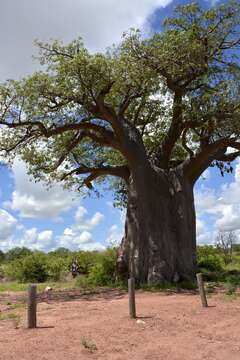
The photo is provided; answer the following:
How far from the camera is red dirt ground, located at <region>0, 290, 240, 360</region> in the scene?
760 centimetres

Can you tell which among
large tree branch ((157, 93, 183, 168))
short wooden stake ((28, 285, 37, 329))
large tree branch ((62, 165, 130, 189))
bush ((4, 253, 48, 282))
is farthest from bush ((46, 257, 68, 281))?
short wooden stake ((28, 285, 37, 329))

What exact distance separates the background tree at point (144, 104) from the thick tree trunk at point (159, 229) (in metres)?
0.04

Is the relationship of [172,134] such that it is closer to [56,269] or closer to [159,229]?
[159,229]

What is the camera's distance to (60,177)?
69.8 feet

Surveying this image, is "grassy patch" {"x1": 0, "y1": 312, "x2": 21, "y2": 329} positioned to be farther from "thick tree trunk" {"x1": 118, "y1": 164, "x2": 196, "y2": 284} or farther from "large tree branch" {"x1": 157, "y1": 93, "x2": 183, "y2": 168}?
"large tree branch" {"x1": 157, "y1": 93, "x2": 183, "y2": 168}

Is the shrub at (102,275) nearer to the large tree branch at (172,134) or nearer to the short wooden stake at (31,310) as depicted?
the large tree branch at (172,134)

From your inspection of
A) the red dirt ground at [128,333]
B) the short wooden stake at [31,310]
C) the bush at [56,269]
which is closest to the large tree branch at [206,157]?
the red dirt ground at [128,333]

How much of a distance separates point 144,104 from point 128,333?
12.6 meters

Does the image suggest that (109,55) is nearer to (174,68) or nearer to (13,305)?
(174,68)

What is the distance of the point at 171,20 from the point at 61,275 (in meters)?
15.1

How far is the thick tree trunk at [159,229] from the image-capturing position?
17.4 meters

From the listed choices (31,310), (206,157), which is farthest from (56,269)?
(31,310)

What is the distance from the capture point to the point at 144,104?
20062 mm

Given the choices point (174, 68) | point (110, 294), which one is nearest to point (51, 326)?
point (110, 294)
